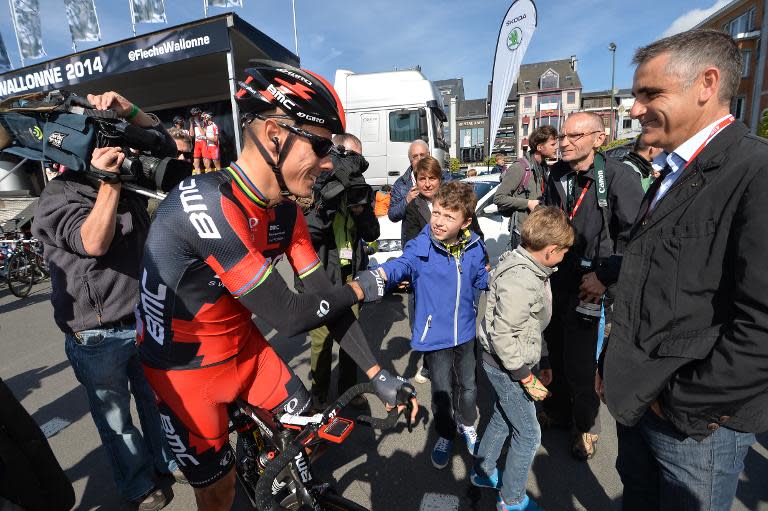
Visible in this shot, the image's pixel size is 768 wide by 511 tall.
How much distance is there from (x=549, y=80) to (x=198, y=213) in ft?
230

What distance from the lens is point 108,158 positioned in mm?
1792

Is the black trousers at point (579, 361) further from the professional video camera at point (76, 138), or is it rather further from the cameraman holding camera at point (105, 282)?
the cameraman holding camera at point (105, 282)

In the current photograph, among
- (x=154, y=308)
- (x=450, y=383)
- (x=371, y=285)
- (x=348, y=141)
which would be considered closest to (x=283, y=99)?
(x=371, y=285)

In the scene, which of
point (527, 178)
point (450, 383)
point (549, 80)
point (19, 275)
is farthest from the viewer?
point (549, 80)

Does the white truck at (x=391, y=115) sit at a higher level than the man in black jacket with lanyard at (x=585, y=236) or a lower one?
higher

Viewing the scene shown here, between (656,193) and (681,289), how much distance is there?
0.53 m

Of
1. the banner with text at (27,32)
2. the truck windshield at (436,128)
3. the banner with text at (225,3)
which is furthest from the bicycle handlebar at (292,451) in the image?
the banner with text at (27,32)

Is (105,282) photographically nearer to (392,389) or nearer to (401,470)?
(392,389)

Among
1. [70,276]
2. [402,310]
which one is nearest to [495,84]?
[402,310]

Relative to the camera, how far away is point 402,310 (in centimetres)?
589

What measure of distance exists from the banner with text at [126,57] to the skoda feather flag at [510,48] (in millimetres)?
7000

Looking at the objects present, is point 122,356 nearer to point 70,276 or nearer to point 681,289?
point 70,276

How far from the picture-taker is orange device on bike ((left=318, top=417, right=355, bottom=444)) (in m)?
1.36

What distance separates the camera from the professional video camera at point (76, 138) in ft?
5.88
